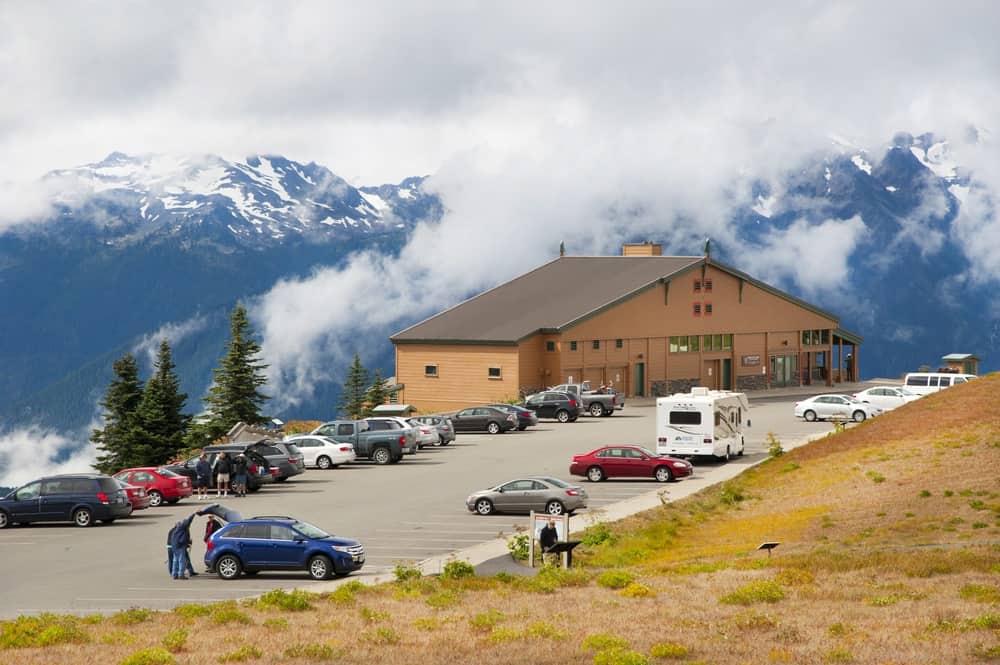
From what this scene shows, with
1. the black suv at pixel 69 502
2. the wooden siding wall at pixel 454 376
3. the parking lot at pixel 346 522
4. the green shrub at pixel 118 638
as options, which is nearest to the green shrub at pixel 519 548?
the parking lot at pixel 346 522

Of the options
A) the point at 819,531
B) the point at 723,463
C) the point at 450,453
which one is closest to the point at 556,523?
the point at 819,531

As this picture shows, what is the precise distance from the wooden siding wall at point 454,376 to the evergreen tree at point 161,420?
13.7m

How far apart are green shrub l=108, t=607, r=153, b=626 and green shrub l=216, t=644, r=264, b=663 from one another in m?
3.90

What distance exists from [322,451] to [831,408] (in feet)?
89.3

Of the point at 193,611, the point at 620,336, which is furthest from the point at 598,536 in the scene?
the point at 620,336

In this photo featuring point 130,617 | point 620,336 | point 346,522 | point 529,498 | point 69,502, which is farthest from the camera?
point 620,336

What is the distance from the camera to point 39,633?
2369 centimetres

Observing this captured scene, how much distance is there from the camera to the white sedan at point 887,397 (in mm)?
67512

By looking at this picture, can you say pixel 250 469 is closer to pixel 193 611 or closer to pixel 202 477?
pixel 202 477

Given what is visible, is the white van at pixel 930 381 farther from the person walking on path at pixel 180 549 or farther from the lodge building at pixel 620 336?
the person walking on path at pixel 180 549

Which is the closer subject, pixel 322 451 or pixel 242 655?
pixel 242 655

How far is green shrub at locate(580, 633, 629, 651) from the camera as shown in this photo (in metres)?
21.6

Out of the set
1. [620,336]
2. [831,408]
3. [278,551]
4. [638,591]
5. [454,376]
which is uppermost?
[620,336]

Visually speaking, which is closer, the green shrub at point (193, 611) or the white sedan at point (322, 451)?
the green shrub at point (193, 611)
